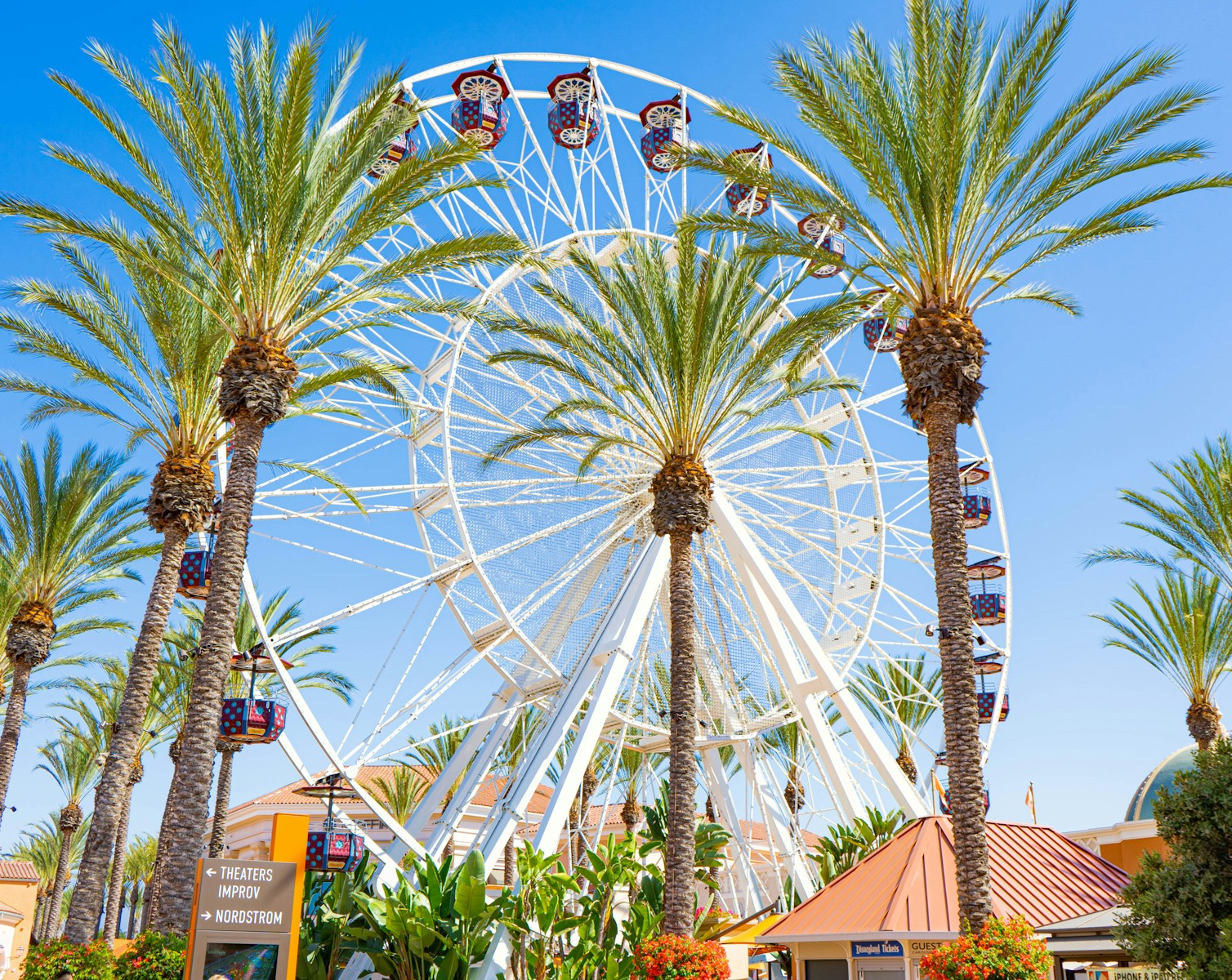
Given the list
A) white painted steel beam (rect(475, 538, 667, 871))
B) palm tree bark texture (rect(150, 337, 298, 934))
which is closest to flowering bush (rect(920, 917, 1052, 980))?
palm tree bark texture (rect(150, 337, 298, 934))

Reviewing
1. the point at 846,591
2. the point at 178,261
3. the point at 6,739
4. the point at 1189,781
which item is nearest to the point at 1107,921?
the point at 1189,781

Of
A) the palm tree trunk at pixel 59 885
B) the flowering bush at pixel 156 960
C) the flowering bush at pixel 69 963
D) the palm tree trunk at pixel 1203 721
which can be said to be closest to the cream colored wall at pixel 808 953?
the flowering bush at pixel 156 960

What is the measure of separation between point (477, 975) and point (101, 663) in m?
21.4

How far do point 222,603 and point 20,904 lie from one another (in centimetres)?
4114

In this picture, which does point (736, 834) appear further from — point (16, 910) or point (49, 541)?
point (16, 910)

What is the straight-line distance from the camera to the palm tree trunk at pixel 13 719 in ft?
82.2

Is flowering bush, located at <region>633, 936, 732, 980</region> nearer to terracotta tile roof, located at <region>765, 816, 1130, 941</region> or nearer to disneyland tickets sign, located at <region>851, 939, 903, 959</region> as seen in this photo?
terracotta tile roof, located at <region>765, 816, 1130, 941</region>

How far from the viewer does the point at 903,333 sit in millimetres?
15930

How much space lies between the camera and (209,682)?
48.3 ft

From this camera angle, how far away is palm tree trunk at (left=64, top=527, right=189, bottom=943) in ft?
58.3

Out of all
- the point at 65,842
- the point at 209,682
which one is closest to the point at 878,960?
the point at 209,682

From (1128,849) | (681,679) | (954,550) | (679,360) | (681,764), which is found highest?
(679,360)

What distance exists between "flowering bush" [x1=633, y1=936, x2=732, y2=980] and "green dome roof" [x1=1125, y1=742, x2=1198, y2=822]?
2153 centimetres

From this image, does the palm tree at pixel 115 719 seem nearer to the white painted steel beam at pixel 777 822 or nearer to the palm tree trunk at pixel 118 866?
the palm tree trunk at pixel 118 866
